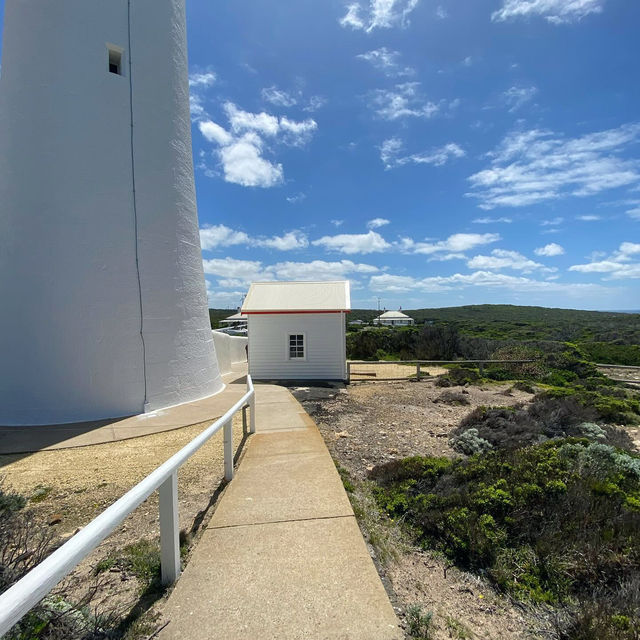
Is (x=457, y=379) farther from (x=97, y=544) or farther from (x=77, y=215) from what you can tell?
(x=97, y=544)

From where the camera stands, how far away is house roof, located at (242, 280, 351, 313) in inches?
565

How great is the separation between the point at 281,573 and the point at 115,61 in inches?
410

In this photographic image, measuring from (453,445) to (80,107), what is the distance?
32.6 feet

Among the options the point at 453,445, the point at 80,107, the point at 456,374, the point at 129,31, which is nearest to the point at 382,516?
the point at 453,445

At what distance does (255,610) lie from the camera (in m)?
2.26

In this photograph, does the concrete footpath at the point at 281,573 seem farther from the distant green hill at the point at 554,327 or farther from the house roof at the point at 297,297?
the distant green hill at the point at 554,327

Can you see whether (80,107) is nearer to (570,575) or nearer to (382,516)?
(382,516)

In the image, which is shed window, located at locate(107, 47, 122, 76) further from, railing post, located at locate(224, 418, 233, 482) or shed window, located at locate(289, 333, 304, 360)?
shed window, located at locate(289, 333, 304, 360)

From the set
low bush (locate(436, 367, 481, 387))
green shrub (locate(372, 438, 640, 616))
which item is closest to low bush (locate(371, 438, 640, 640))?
green shrub (locate(372, 438, 640, 616))

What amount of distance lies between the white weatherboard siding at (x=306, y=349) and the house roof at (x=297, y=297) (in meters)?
0.30

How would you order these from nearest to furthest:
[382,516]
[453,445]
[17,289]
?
[382,516]
[453,445]
[17,289]

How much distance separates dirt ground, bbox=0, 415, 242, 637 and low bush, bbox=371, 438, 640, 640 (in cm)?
211

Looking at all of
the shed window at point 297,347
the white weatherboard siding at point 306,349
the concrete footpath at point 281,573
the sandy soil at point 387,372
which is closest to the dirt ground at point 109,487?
the concrete footpath at point 281,573

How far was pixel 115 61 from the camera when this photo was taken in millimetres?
A: 8562
